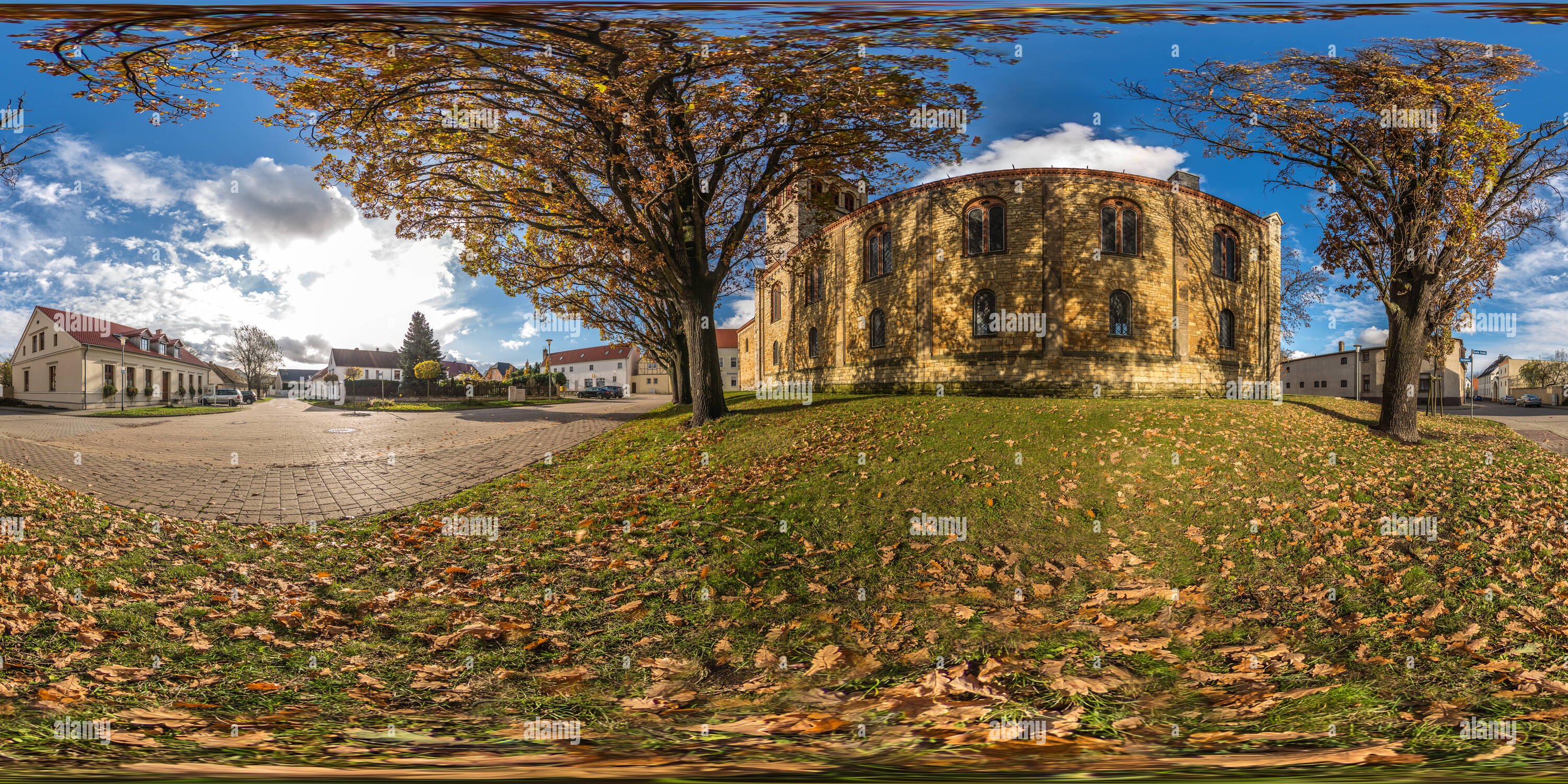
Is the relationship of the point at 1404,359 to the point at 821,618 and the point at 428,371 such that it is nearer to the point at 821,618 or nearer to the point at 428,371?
the point at 821,618

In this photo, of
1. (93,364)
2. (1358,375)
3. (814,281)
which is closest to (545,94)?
(93,364)

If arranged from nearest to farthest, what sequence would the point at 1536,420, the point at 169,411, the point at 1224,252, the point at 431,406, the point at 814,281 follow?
1. the point at 169,411
2. the point at 431,406
3. the point at 1536,420
4. the point at 1224,252
5. the point at 814,281

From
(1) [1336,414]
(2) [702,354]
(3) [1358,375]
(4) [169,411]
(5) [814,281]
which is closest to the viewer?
(4) [169,411]

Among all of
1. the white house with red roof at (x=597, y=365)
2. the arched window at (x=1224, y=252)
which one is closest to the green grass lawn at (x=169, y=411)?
the white house with red roof at (x=597, y=365)

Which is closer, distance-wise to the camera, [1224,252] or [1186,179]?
[1186,179]

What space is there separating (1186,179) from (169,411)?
778cm

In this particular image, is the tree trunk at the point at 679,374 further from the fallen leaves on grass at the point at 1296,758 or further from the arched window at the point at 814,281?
the fallen leaves on grass at the point at 1296,758

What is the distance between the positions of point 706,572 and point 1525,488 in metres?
8.80

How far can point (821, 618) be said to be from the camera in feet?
8.73

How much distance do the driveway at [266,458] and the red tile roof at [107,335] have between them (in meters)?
0.61

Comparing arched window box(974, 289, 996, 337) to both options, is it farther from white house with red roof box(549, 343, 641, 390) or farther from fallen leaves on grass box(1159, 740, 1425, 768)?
fallen leaves on grass box(1159, 740, 1425, 768)

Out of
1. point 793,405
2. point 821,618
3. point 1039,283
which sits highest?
point 1039,283

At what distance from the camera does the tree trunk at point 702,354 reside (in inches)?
319

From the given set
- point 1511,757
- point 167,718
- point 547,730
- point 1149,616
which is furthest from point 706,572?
point 1511,757
